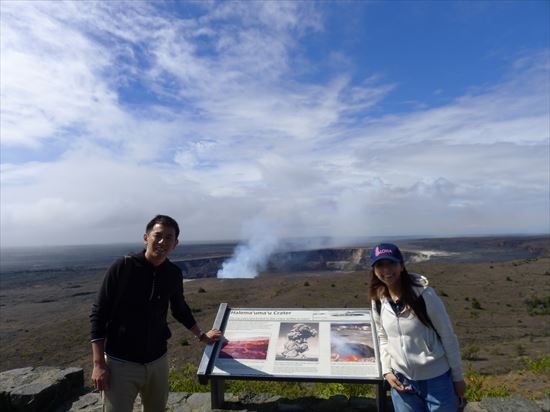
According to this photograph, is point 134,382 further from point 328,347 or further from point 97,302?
point 328,347

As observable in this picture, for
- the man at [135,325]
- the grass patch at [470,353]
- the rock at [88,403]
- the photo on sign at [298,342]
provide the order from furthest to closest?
1. the grass patch at [470,353]
2. the rock at [88,403]
3. the photo on sign at [298,342]
4. the man at [135,325]

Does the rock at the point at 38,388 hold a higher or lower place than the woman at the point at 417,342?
lower

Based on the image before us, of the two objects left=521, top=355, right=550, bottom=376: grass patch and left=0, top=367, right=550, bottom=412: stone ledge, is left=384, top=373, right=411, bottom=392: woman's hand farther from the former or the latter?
left=521, top=355, right=550, bottom=376: grass patch

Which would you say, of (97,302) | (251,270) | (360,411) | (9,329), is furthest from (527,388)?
(251,270)

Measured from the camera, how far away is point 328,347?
14.8ft

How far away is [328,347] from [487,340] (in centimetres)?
→ 1257

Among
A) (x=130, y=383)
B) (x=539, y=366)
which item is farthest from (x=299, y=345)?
(x=539, y=366)

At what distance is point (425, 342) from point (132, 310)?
2.45 meters

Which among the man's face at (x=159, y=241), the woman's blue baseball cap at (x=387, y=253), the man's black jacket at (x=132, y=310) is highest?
the man's face at (x=159, y=241)

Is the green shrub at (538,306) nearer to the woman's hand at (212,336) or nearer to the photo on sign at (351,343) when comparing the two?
the photo on sign at (351,343)

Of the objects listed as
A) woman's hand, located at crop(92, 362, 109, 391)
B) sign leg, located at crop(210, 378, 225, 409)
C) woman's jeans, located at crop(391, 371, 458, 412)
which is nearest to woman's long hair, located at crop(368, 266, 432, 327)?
woman's jeans, located at crop(391, 371, 458, 412)

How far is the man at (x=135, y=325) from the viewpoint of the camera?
3299 millimetres

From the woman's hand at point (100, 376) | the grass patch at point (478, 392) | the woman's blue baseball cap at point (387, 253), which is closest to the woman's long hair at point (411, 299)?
the woman's blue baseball cap at point (387, 253)

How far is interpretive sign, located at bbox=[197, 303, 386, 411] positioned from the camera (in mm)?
4254
